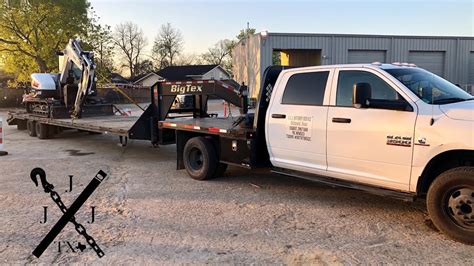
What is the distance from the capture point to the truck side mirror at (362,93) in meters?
5.43

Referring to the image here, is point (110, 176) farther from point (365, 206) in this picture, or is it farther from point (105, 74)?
point (105, 74)

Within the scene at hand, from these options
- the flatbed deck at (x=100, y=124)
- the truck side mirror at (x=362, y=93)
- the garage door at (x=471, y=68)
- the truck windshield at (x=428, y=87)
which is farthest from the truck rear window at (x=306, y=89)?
the garage door at (x=471, y=68)

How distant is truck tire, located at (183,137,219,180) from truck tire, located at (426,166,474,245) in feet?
12.8

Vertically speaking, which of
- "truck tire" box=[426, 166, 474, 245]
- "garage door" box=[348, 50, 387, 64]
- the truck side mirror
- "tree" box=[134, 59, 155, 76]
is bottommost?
"truck tire" box=[426, 166, 474, 245]

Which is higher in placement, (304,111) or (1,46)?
(1,46)

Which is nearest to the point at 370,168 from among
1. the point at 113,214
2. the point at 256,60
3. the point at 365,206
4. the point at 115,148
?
the point at 365,206

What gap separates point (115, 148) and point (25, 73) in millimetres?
27696

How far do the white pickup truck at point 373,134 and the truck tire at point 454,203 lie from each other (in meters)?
0.01

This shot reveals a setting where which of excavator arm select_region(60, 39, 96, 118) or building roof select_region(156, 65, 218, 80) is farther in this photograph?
building roof select_region(156, 65, 218, 80)

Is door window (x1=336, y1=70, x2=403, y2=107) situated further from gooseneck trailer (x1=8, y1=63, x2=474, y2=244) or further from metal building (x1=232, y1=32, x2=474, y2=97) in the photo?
metal building (x1=232, y1=32, x2=474, y2=97)

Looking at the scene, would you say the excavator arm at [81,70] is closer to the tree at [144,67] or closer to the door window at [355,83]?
the door window at [355,83]

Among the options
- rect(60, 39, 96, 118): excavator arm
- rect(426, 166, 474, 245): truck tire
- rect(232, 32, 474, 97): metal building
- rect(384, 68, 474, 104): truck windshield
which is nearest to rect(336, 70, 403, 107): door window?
rect(384, 68, 474, 104): truck windshield

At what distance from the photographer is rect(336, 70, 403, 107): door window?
557 centimetres

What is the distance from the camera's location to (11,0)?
33844mm
